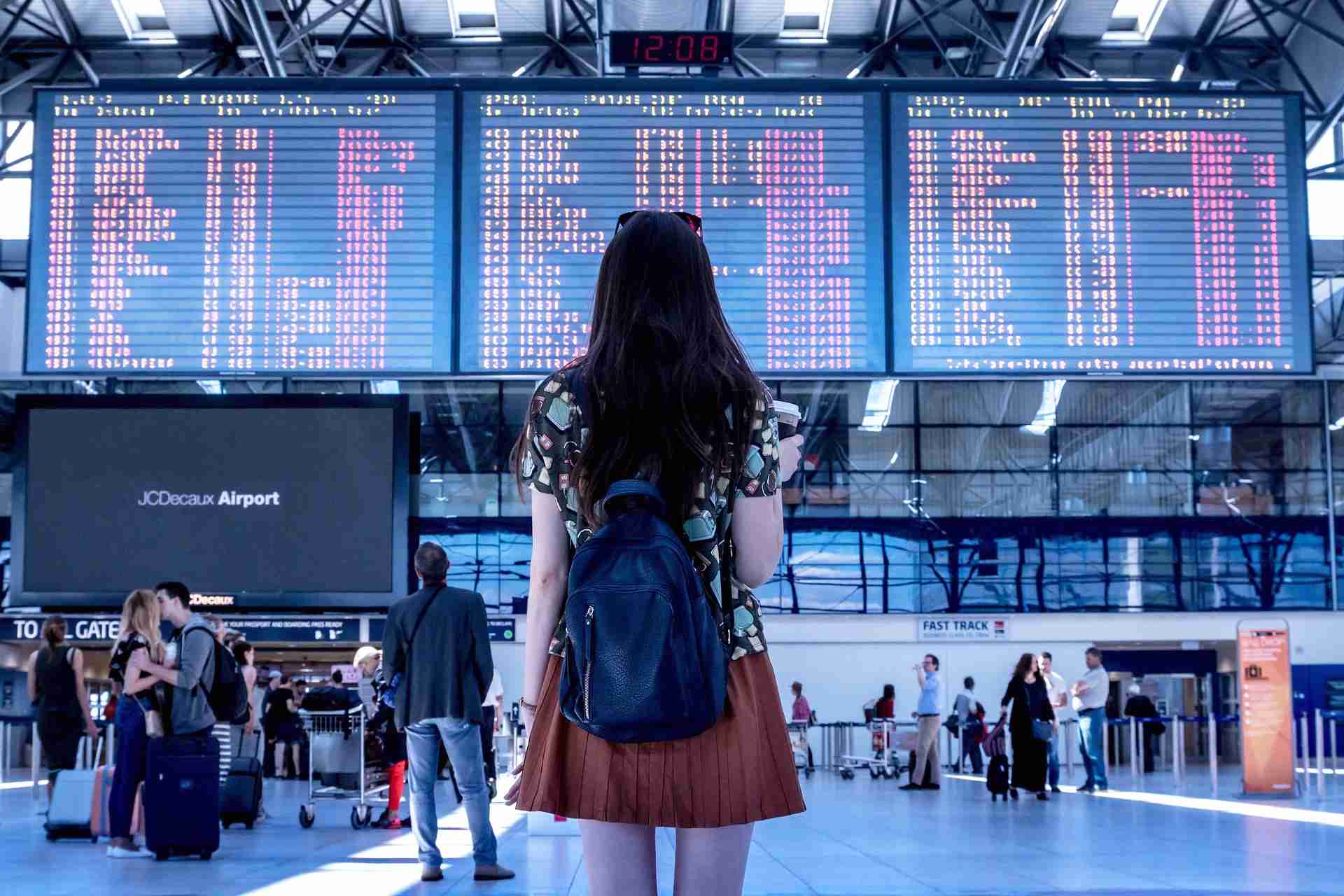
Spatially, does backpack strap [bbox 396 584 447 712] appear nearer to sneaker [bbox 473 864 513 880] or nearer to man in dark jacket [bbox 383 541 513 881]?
man in dark jacket [bbox 383 541 513 881]

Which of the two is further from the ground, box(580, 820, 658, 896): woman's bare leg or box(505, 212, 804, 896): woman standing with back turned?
box(505, 212, 804, 896): woman standing with back turned

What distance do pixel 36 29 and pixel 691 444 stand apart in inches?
957

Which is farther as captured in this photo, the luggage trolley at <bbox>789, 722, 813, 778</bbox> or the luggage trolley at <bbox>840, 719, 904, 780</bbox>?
the luggage trolley at <bbox>789, 722, 813, 778</bbox>

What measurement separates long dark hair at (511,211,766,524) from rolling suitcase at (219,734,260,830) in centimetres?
903

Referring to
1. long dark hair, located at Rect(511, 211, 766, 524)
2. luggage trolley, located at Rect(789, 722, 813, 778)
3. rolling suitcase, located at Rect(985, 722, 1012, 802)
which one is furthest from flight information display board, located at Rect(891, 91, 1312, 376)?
luggage trolley, located at Rect(789, 722, 813, 778)

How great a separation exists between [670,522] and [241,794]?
30.5 feet

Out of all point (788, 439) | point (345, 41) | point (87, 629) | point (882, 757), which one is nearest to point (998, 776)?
point (882, 757)

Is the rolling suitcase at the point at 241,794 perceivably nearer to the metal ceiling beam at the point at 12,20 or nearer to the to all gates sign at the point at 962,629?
the metal ceiling beam at the point at 12,20

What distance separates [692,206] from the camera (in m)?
11.3

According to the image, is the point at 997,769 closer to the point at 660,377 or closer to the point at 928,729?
the point at 928,729

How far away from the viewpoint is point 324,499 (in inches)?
552

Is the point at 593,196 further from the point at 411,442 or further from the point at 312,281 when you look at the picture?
the point at 411,442

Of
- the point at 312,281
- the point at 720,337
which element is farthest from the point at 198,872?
the point at 720,337

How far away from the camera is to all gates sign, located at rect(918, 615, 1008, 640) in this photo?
89.2 feet
